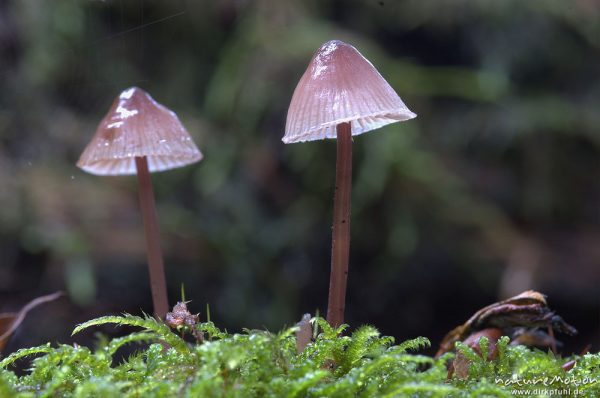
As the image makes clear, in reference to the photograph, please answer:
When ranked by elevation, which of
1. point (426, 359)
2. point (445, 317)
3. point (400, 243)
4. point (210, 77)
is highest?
point (210, 77)

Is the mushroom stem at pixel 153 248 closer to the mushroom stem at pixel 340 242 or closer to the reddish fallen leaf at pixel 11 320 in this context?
the reddish fallen leaf at pixel 11 320

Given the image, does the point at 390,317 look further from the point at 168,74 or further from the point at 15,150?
the point at 15,150

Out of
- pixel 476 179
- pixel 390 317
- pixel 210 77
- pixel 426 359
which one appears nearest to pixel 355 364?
pixel 426 359

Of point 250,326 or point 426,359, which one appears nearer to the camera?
point 426,359

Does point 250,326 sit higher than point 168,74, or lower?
lower

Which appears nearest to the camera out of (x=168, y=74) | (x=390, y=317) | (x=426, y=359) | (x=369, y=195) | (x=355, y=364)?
(x=426, y=359)

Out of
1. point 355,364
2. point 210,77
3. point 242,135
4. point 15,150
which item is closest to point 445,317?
point 242,135

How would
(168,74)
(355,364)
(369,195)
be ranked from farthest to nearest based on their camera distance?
(168,74)
(369,195)
(355,364)

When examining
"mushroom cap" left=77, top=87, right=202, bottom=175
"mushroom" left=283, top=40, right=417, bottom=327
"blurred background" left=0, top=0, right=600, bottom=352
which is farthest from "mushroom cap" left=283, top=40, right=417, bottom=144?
"blurred background" left=0, top=0, right=600, bottom=352
